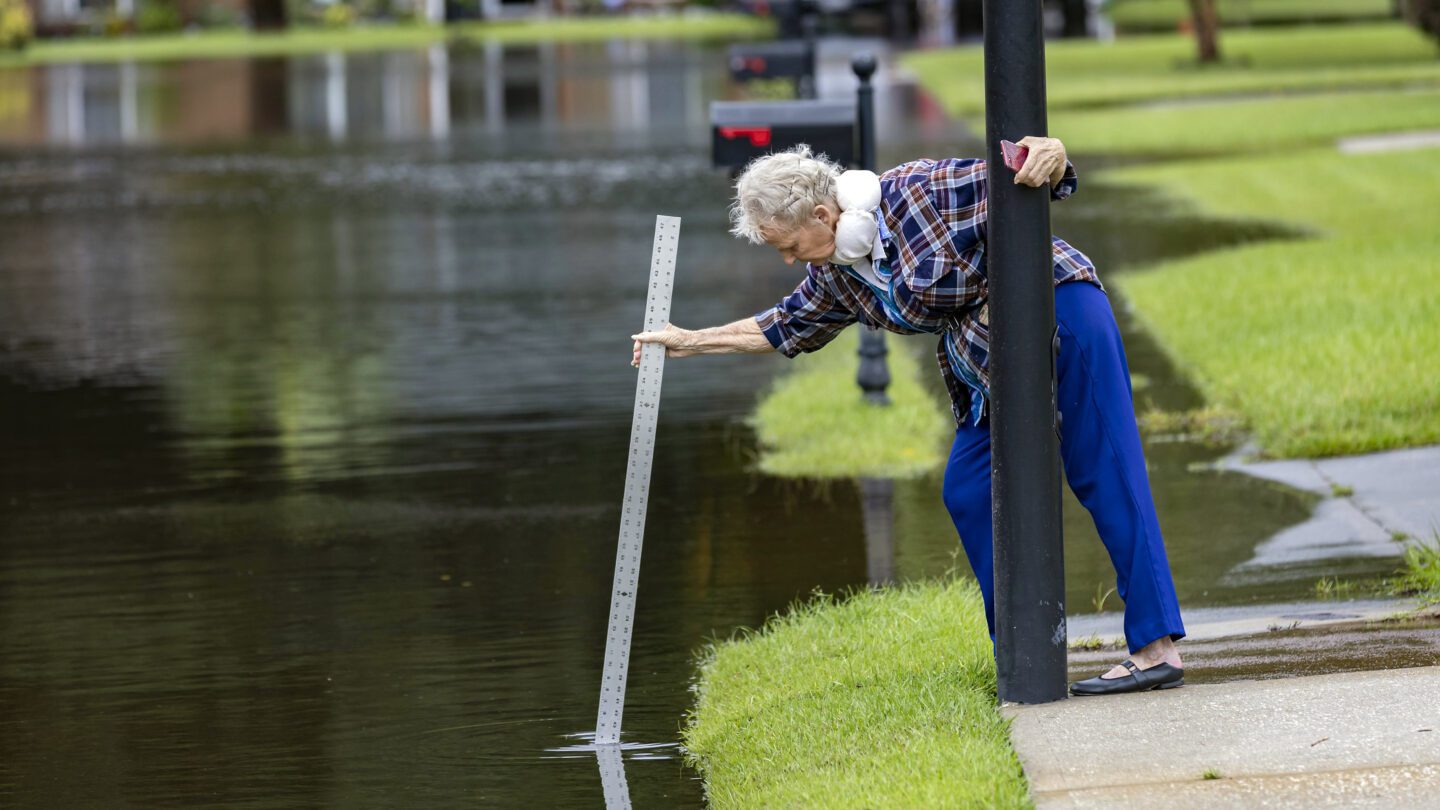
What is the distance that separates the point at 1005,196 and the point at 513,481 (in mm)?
4774

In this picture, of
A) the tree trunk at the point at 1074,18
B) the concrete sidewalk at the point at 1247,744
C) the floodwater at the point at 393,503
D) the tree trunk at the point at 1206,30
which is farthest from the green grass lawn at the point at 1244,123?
the tree trunk at the point at 1074,18

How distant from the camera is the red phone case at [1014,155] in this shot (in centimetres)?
486

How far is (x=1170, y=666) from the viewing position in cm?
523

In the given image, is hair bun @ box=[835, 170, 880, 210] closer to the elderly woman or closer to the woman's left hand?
the elderly woman

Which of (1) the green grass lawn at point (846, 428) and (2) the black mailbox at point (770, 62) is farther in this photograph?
(2) the black mailbox at point (770, 62)

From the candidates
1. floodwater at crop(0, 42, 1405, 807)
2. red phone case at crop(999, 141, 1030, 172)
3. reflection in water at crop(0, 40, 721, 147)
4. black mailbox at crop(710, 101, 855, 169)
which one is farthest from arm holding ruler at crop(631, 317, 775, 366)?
reflection in water at crop(0, 40, 721, 147)

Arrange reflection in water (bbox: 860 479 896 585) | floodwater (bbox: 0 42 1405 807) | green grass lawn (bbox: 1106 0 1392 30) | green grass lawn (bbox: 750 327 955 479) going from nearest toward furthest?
1. floodwater (bbox: 0 42 1405 807)
2. reflection in water (bbox: 860 479 896 585)
3. green grass lawn (bbox: 750 327 955 479)
4. green grass lawn (bbox: 1106 0 1392 30)

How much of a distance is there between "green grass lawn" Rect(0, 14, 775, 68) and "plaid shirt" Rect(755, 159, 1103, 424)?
4767 cm

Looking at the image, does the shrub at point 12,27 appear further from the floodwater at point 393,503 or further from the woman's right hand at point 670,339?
the woman's right hand at point 670,339

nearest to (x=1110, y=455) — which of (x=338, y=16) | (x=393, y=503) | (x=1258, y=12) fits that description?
(x=393, y=503)

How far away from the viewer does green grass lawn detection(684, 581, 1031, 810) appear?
187 inches

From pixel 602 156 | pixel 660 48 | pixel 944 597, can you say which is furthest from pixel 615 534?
pixel 660 48

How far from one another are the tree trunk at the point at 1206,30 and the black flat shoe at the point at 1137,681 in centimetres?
3231

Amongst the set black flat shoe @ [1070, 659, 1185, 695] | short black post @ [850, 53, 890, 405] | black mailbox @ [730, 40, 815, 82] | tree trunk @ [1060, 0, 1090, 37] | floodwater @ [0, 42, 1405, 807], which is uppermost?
tree trunk @ [1060, 0, 1090, 37]
